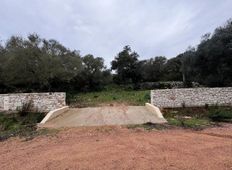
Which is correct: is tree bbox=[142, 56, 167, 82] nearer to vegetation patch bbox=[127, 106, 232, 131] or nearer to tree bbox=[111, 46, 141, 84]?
tree bbox=[111, 46, 141, 84]

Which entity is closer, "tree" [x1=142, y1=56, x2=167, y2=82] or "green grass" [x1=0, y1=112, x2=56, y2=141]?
"green grass" [x1=0, y1=112, x2=56, y2=141]

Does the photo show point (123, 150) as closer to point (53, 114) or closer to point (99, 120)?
point (99, 120)

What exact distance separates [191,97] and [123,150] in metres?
8.65

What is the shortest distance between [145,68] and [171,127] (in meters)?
29.5

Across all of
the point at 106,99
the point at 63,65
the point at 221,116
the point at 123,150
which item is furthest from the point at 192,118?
the point at 63,65

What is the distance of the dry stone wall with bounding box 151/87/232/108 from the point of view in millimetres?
13906

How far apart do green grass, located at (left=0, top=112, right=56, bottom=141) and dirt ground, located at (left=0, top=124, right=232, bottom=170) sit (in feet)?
2.22

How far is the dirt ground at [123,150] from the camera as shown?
5.19 meters

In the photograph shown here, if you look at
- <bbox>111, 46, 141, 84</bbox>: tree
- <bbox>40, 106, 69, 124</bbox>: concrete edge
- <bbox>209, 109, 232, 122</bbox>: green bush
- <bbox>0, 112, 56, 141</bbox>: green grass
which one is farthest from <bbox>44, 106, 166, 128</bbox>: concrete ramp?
<bbox>111, 46, 141, 84</bbox>: tree

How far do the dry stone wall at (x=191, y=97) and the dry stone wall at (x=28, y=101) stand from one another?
207 inches

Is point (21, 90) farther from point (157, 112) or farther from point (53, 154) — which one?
point (53, 154)

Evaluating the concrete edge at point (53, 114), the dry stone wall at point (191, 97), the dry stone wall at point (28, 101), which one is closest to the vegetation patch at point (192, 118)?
the dry stone wall at point (191, 97)

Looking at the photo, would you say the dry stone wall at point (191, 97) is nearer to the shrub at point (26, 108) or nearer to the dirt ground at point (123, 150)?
the dirt ground at point (123, 150)

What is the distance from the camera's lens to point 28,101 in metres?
13.6
